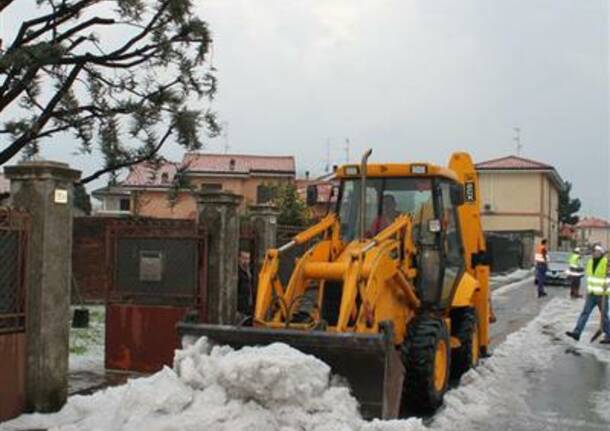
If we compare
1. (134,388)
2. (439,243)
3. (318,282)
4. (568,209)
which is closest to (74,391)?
(134,388)

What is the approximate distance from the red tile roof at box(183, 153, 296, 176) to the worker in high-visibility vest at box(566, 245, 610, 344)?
38.9 metres

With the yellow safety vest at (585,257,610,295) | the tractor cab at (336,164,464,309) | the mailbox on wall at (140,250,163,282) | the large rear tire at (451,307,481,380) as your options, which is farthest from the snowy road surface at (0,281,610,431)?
the yellow safety vest at (585,257,610,295)

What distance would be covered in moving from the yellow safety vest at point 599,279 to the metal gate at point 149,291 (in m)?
7.84

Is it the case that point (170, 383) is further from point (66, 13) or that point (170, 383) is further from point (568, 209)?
point (568, 209)

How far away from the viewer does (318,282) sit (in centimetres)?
916

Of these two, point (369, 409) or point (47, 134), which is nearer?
point (369, 409)

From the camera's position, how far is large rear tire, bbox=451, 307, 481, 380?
10844 mm

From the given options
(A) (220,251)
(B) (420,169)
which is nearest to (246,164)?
(A) (220,251)

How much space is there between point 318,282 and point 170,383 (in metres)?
2.41

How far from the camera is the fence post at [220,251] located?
11.4 metres

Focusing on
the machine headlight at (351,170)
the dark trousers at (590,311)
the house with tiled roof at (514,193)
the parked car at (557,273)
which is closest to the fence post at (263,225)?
the machine headlight at (351,170)

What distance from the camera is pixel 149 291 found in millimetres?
11008

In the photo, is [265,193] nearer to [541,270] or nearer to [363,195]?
[541,270]

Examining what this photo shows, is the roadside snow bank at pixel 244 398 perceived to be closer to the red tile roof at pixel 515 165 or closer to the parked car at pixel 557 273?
the parked car at pixel 557 273
